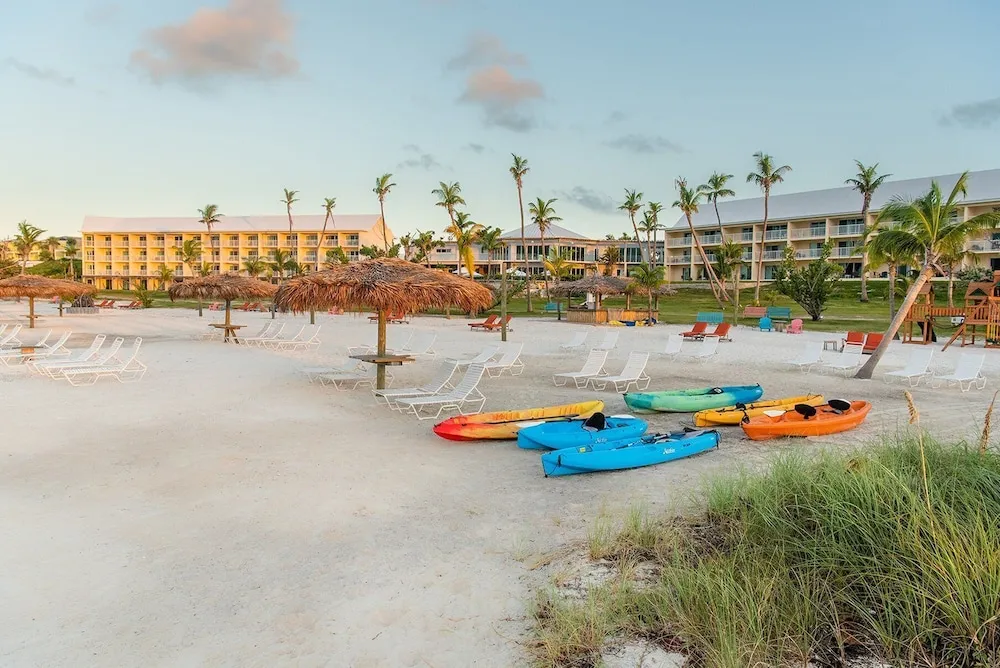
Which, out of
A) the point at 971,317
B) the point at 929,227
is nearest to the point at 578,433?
the point at 929,227

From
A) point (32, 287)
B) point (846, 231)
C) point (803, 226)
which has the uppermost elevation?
point (803, 226)

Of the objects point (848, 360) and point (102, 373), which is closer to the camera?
point (102, 373)

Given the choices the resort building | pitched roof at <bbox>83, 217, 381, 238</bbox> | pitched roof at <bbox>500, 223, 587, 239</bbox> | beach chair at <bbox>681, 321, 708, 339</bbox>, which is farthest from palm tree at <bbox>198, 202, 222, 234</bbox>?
beach chair at <bbox>681, 321, 708, 339</bbox>

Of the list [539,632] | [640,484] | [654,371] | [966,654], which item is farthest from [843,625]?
[654,371]

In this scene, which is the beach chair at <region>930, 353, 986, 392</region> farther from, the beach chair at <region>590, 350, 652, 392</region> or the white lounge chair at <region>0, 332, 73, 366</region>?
the white lounge chair at <region>0, 332, 73, 366</region>

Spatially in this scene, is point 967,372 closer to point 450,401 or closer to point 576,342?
point 576,342

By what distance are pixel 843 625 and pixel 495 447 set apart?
5310 mm

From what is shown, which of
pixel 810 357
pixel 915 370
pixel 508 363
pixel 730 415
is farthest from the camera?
pixel 810 357

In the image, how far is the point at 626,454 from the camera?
7816 millimetres

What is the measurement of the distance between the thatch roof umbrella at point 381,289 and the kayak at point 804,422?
6.07 meters

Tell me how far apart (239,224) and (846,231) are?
6447cm

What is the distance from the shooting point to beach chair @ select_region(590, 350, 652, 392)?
42.5 ft

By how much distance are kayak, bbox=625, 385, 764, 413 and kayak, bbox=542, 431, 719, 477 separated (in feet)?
8.26

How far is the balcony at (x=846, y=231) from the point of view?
52.8 metres
